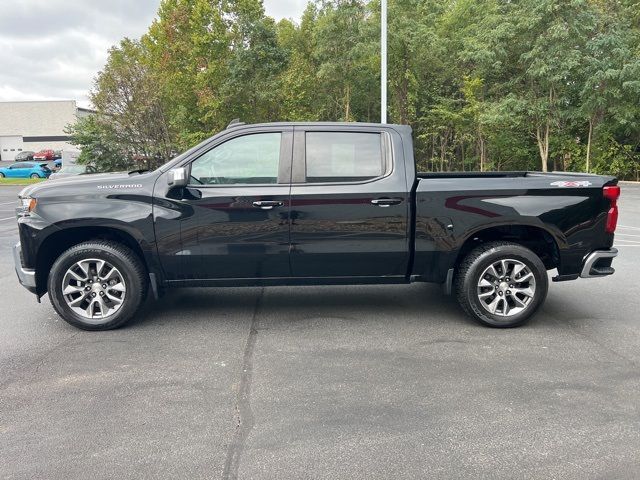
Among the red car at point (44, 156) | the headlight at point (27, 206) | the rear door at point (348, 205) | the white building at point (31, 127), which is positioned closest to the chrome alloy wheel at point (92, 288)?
the headlight at point (27, 206)

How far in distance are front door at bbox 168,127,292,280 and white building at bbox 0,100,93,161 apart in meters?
70.7

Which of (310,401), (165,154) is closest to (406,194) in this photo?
(310,401)

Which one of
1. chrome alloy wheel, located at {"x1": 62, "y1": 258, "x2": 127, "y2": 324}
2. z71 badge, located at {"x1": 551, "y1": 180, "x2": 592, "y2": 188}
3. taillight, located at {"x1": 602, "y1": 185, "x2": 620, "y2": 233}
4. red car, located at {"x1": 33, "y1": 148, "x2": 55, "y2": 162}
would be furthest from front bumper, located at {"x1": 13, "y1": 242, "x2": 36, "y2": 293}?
red car, located at {"x1": 33, "y1": 148, "x2": 55, "y2": 162}

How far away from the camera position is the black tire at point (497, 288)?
491 centimetres

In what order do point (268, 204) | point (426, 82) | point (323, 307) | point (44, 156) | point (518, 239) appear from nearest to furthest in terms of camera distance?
point (268, 204) → point (518, 239) → point (323, 307) → point (426, 82) → point (44, 156)

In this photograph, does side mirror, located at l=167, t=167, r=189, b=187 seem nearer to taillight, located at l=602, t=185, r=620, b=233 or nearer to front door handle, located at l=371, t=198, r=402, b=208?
front door handle, located at l=371, t=198, r=402, b=208

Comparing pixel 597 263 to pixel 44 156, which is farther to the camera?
pixel 44 156

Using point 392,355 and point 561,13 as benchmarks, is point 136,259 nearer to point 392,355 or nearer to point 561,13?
point 392,355

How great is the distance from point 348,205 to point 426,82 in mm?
24774

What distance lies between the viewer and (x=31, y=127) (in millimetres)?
67750

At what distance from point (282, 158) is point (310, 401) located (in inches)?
93.7

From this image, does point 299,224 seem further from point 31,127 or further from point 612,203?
point 31,127

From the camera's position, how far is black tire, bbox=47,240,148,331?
190 inches

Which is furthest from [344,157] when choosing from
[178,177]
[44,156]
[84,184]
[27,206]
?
[44,156]
